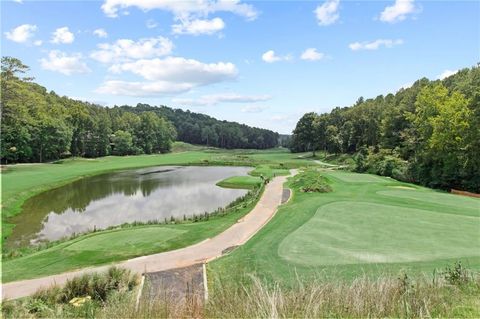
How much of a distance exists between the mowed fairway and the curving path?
965mm

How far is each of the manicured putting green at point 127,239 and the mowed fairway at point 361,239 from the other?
14.4ft

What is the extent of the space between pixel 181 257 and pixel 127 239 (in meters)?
4.02

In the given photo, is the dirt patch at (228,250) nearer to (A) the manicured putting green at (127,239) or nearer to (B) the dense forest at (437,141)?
(A) the manicured putting green at (127,239)

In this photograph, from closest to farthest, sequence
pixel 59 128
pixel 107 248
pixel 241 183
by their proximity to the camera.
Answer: pixel 107 248, pixel 241 183, pixel 59 128

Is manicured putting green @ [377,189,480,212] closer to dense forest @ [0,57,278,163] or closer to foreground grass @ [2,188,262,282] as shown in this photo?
foreground grass @ [2,188,262,282]

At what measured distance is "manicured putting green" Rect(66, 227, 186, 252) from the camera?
16.7 meters

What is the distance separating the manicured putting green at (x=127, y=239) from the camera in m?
16.7

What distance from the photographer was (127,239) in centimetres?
1798

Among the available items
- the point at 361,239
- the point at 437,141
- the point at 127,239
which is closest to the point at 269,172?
the point at 437,141

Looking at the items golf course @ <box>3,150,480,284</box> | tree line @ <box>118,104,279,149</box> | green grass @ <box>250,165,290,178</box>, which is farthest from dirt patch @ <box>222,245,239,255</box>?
tree line @ <box>118,104,279,149</box>

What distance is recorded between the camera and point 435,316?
5719 mm

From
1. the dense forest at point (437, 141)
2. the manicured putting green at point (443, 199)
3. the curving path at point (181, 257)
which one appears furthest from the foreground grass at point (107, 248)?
the dense forest at point (437, 141)

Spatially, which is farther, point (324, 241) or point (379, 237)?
point (379, 237)

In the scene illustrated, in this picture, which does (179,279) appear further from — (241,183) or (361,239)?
(241,183)
